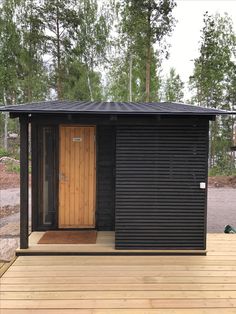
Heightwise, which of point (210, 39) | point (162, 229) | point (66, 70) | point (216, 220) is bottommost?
point (216, 220)

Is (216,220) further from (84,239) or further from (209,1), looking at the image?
(209,1)

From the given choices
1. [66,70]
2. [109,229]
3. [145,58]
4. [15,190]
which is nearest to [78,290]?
[109,229]

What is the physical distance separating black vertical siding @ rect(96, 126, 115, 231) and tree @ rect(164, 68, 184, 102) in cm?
1806

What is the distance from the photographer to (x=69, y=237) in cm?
531

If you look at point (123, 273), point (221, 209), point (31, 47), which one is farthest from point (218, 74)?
point (123, 273)

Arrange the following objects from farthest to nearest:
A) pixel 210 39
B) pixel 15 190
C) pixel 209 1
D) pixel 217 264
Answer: pixel 209 1
pixel 210 39
pixel 15 190
pixel 217 264

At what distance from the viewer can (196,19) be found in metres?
18.0

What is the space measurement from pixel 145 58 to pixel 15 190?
316 inches

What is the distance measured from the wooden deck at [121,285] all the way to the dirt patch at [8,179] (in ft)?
26.5

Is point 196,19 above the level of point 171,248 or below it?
above

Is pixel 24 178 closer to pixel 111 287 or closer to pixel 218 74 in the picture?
pixel 111 287

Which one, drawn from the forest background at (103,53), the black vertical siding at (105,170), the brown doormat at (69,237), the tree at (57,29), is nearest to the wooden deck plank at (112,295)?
the brown doormat at (69,237)

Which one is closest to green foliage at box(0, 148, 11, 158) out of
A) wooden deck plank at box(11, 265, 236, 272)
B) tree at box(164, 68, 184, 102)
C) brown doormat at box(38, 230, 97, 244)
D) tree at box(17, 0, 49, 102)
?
tree at box(17, 0, 49, 102)

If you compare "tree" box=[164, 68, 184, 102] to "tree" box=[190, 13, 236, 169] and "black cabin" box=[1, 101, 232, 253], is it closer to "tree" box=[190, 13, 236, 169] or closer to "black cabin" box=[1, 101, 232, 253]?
"tree" box=[190, 13, 236, 169]
